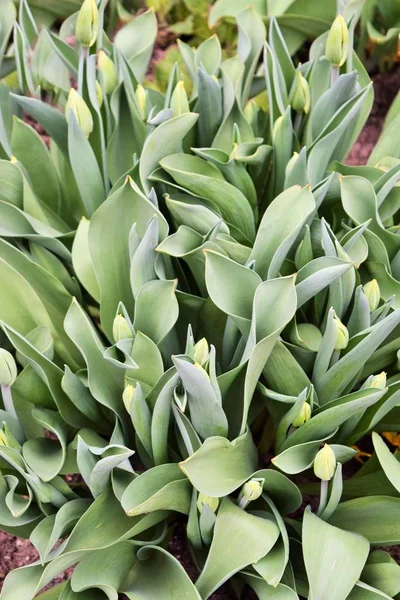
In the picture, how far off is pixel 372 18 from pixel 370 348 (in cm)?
121

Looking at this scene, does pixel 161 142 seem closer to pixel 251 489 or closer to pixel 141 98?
pixel 141 98

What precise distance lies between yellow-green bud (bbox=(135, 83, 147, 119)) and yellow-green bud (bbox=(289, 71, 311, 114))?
276 millimetres

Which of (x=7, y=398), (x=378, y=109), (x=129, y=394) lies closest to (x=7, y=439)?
(x=7, y=398)

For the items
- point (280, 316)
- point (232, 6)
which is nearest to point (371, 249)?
point (280, 316)

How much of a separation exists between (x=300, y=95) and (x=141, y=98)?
30 centimetres

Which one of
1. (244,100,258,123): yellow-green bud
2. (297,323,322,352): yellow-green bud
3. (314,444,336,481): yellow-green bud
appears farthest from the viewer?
(244,100,258,123): yellow-green bud

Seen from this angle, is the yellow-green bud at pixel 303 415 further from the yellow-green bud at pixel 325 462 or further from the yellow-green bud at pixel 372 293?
the yellow-green bud at pixel 372 293

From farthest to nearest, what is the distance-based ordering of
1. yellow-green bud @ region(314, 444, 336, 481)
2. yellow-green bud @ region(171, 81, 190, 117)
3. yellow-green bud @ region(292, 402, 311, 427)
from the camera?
yellow-green bud @ region(171, 81, 190, 117) < yellow-green bud @ region(292, 402, 311, 427) < yellow-green bud @ region(314, 444, 336, 481)

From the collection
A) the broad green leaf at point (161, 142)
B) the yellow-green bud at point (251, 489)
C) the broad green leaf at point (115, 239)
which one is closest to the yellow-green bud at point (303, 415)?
the yellow-green bud at point (251, 489)

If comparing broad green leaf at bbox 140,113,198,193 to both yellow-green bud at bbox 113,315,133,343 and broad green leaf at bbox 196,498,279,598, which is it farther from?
broad green leaf at bbox 196,498,279,598

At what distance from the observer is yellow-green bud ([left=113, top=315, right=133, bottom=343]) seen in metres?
1.14

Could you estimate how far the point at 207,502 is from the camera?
110cm

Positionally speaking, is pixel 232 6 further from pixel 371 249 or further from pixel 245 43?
pixel 371 249

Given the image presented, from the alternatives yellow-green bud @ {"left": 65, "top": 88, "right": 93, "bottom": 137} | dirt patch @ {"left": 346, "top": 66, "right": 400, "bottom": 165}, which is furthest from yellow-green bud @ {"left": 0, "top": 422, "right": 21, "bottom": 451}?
dirt patch @ {"left": 346, "top": 66, "right": 400, "bottom": 165}
